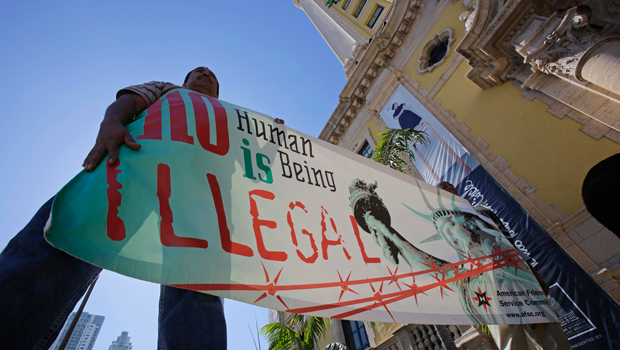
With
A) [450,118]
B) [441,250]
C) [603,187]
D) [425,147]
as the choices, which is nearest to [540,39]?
[450,118]

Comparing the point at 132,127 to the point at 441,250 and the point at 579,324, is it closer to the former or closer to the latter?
the point at 441,250

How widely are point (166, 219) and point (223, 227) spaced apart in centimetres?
28

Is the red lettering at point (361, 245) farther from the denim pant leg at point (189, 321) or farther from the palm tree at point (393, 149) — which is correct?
the palm tree at point (393, 149)

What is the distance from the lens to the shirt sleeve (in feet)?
6.36

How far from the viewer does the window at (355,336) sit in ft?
31.4

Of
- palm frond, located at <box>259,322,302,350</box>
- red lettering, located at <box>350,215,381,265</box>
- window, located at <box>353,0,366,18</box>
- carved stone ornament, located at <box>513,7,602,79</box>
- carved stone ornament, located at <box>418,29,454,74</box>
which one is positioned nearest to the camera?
red lettering, located at <box>350,215,381,265</box>

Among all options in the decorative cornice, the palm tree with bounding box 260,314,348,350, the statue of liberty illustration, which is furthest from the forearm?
the decorative cornice

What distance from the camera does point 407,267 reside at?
216 cm

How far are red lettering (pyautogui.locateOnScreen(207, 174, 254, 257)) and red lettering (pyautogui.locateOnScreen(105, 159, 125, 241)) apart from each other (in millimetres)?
433

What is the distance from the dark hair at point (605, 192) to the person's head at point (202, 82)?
3.16 meters

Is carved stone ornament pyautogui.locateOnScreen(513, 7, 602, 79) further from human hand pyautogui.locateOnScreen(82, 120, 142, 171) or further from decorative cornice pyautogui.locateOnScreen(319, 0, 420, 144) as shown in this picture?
human hand pyautogui.locateOnScreen(82, 120, 142, 171)

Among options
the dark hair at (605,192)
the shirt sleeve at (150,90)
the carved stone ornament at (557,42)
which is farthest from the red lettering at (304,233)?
the carved stone ornament at (557,42)

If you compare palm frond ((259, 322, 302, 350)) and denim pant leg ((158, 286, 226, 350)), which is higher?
palm frond ((259, 322, 302, 350))

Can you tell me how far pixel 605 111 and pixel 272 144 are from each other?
242 inches
